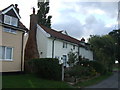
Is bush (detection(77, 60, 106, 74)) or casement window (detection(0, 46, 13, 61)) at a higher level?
casement window (detection(0, 46, 13, 61))

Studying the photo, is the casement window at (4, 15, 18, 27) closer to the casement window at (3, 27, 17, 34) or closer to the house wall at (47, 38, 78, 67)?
the casement window at (3, 27, 17, 34)

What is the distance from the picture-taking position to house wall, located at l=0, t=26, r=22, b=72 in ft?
68.1

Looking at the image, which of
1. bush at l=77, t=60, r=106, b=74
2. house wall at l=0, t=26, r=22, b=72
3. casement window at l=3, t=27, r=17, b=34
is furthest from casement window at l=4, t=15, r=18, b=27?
bush at l=77, t=60, r=106, b=74

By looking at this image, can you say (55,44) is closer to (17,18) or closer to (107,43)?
(17,18)

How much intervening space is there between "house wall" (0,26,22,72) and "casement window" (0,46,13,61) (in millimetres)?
325

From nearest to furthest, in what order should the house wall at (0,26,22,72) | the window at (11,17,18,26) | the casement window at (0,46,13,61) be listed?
the casement window at (0,46,13,61) < the house wall at (0,26,22,72) < the window at (11,17,18,26)

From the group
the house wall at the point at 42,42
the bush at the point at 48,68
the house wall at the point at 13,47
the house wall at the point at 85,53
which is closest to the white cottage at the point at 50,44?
the house wall at the point at 42,42

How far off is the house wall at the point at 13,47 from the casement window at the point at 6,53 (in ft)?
1.07

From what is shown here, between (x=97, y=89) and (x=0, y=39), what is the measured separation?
10618 millimetres

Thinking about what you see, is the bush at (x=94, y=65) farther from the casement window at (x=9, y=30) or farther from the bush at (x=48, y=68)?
the casement window at (x=9, y=30)

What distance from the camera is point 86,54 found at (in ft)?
151

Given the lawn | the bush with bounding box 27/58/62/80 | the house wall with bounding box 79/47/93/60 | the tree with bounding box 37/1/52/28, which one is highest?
the tree with bounding box 37/1/52/28

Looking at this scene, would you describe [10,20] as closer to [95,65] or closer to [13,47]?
[13,47]

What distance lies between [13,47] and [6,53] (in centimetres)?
118
